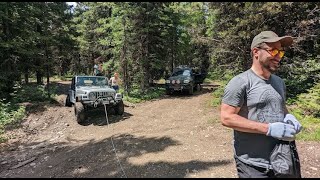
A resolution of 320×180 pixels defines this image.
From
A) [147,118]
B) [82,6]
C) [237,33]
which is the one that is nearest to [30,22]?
[147,118]

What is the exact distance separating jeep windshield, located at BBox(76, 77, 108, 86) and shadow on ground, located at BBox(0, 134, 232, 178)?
401cm

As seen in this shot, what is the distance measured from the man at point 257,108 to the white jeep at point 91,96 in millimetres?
9472

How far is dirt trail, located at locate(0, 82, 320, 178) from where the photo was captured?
628 centimetres

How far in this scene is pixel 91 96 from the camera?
11.5 meters

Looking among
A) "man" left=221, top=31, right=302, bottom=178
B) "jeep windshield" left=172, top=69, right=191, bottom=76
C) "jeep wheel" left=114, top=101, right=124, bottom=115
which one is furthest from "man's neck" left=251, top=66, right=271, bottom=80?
"jeep windshield" left=172, top=69, right=191, bottom=76

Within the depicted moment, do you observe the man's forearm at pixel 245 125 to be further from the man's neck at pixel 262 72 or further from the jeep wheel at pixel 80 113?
the jeep wheel at pixel 80 113

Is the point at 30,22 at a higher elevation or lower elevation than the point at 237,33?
higher

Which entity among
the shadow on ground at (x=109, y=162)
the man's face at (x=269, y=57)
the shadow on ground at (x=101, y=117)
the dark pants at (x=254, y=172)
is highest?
the man's face at (x=269, y=57)

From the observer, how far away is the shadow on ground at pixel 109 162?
6139 millimetres

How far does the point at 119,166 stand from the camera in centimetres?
652

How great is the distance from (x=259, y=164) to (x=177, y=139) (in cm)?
600

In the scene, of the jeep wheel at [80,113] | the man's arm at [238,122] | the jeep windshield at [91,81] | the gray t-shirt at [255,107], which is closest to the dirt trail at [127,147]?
the jeep wheel at [80,113]

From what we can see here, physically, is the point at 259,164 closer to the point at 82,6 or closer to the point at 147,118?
the point at 147,118

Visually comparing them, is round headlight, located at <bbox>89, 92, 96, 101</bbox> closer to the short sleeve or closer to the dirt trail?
the dirt trail
